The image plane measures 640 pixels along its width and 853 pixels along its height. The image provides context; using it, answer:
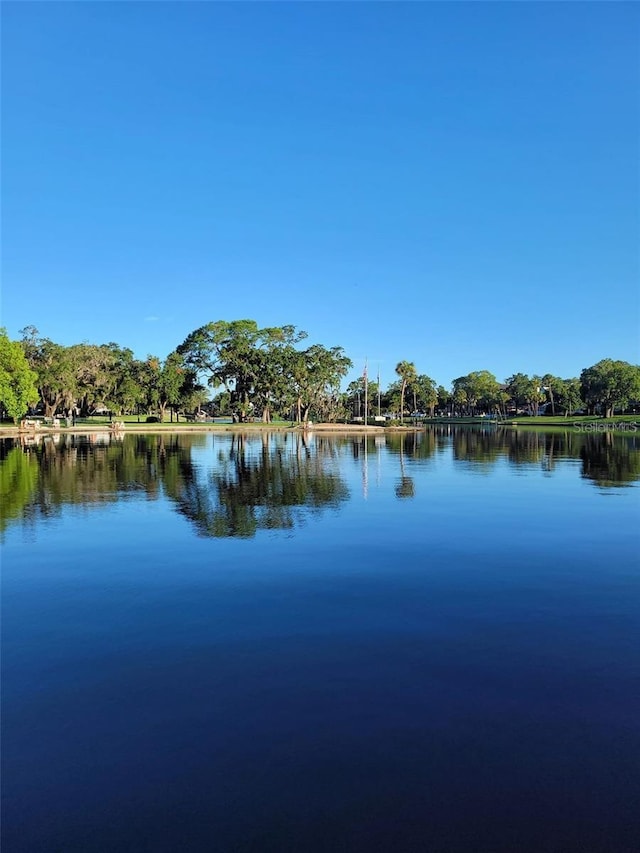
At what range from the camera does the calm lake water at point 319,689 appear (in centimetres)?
466

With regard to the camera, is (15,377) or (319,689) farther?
(15,377)

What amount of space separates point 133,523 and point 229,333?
288 feet

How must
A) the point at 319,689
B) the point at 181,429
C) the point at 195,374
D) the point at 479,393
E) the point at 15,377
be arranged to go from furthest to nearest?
the point at 479,393
the point at 195,374
the point at 181,429
the point at 15,377
the point at 319,689

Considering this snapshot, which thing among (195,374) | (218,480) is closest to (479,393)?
(195,374)

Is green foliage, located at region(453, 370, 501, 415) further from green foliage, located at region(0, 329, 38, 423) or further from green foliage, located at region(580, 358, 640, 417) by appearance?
green foliage, located at region(0, 329, 38, 423)

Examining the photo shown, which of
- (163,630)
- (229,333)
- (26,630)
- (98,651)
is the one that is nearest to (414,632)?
(163,630)

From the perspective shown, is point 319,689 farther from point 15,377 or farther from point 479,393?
point 479,393

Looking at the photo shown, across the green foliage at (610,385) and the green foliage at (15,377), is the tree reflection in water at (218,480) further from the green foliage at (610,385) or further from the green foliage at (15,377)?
the green foliage at (610,385)

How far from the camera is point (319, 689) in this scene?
676 centimetres

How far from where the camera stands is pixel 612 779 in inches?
203

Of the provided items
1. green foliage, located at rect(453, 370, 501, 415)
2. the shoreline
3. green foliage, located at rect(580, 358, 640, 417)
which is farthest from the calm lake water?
green foliage, located at rect(453, 370, 501, 415)

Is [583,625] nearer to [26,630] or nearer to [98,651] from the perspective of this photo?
[98,651]

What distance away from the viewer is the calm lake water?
466 cm

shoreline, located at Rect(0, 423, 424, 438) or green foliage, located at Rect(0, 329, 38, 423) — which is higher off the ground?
green foliage, located at Rect(0, 329, 38, 423)
